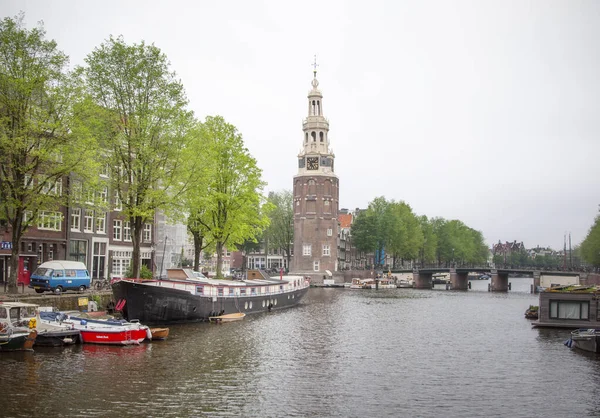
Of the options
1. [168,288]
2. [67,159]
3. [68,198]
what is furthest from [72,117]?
[168,288]

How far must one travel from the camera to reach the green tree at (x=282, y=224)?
139m

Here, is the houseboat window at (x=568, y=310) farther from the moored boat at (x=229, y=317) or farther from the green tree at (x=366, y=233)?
the green tree at (x=366, y=233)

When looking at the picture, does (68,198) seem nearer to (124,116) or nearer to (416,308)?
(124,116)

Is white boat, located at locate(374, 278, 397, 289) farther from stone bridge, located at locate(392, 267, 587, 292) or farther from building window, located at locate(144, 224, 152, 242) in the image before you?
building window, located at locate(144, 224, 152, 242)

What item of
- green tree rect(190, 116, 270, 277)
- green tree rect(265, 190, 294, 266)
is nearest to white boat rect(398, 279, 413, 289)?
green tree rect(265, 190, 294, 266)

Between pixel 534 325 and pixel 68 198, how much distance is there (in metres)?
36.1

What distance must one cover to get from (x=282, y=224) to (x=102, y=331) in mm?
107461

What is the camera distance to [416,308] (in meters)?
67.1

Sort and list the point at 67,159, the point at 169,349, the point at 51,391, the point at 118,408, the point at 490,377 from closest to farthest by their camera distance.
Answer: the point at 118,408 → the point at 51,391 → the point at 490,377 → the point at 169,349 → the point at 67,159

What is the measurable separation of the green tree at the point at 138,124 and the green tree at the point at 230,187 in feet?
35.1

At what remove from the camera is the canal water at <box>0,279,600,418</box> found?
21.2 m

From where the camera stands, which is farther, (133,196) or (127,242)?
(127,242)

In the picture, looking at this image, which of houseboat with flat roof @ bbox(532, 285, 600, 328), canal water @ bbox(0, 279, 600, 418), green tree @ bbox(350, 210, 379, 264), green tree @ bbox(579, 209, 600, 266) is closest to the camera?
canal water @ bbox(0, 279, 600, 418)

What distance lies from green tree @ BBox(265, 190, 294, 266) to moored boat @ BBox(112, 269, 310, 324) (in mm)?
81643
